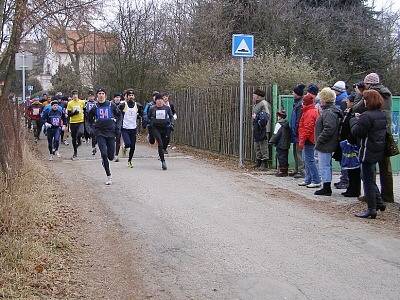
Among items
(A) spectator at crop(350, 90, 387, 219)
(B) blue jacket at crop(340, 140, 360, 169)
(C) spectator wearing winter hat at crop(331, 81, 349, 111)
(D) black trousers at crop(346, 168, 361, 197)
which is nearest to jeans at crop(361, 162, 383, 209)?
(A) spectator at crop(350, 90, 387, 219)

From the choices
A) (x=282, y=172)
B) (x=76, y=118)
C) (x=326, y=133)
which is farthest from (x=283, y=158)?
(x=76, y=118)

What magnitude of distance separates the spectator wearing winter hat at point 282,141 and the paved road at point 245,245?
1.66 m

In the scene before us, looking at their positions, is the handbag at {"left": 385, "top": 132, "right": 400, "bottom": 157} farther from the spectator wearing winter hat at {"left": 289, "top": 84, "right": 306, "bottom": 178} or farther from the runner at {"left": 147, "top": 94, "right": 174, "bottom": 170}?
the runner at {"left": 147, "top": 94, "right": 174, "bottom": 170}

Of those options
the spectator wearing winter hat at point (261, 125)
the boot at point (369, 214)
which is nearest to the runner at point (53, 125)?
the spectator wearing winter hat at point (261, 125)

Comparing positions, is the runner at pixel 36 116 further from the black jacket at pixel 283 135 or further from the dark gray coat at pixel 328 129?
the dark gray coat at pixel 328 129

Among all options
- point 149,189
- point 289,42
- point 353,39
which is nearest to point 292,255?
point 149,189

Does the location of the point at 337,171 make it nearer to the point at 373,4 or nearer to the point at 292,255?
the point at 292,255

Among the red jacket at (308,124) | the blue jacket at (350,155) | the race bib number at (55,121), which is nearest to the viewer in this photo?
the blue jacket at (350,155)

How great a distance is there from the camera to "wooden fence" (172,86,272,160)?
1589 cm

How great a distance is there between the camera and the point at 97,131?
12.4 metres

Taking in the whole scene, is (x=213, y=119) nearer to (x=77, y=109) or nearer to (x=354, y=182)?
(x=77, y=109)

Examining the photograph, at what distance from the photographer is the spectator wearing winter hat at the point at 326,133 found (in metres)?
10.8

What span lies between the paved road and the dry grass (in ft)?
2.72

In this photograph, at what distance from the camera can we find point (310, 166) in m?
11.9
